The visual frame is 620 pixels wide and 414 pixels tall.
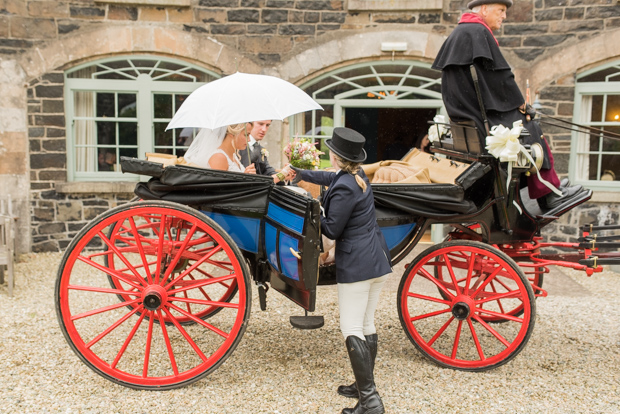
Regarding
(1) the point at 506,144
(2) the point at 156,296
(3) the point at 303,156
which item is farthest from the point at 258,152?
(1) the point at 506,144

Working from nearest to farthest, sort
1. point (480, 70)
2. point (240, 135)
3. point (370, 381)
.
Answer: point (370, 381) < point (480, 70) < point (240, 135)

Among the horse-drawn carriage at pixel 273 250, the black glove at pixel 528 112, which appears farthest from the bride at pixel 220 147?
the black glove at pixel 528 112

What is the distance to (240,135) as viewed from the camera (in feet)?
11.9

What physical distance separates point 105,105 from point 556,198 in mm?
5613

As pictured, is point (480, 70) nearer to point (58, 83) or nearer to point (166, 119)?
point (166, 119)

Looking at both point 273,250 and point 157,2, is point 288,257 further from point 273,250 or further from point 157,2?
point 157,2

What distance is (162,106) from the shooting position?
23.0ft

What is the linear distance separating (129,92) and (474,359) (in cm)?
537

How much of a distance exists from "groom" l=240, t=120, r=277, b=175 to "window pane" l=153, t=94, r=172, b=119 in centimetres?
284

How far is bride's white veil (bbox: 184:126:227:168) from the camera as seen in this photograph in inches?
141

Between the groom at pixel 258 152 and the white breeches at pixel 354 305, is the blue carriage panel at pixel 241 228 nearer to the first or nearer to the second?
the white breeches at pixel 354 305

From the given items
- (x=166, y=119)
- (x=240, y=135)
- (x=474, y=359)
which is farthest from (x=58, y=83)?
(x=474, y=359)

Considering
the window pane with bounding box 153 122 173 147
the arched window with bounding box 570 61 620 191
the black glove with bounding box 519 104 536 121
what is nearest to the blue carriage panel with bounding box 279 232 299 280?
the black glove with bounding box 519 104 536 121

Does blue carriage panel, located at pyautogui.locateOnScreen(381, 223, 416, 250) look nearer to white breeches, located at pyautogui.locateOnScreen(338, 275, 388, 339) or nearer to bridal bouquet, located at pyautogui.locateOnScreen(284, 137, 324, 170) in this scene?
white breeches, located at pyautogui.locateOnScreen(338, 275, 388, 339)
